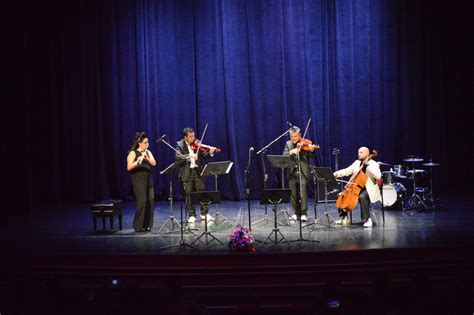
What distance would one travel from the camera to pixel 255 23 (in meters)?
12.5

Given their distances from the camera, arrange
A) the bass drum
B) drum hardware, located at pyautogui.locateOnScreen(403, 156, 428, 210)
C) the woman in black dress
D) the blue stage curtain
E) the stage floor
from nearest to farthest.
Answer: the stage floor < the woman in black dress < the bass drum < drum hardware, located at pyautogui.locateOnScreen(403, 156, 428, 210) < the blue stage curtain

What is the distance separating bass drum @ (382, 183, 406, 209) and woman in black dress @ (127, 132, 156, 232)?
14.7 feet

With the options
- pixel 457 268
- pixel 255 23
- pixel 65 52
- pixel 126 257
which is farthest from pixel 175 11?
pixel 457 268

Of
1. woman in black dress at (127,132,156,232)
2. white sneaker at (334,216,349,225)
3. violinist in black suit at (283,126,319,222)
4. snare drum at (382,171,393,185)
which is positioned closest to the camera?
woman in black dress at (127,132,156,232)

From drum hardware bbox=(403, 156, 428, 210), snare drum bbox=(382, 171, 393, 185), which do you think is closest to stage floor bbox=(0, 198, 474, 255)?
drum hardware bbox=(403, 156, 428, 210)

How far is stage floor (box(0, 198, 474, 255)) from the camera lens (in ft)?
25.1

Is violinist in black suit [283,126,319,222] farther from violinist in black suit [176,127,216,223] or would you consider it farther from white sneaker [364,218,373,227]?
violinist in black suit [176,127,216,223]

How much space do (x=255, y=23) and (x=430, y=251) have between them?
723cm

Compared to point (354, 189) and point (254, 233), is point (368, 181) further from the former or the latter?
point (254, 233)

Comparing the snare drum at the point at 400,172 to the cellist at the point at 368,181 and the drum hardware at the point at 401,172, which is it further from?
the cellist at the point at 368,181

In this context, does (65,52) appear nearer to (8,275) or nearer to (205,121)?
(205,121)

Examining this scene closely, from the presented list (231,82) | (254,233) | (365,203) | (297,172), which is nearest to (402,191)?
(365,203)

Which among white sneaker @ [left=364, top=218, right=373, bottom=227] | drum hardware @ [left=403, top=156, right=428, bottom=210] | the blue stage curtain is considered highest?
the blue stage curtain

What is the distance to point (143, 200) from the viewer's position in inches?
361
